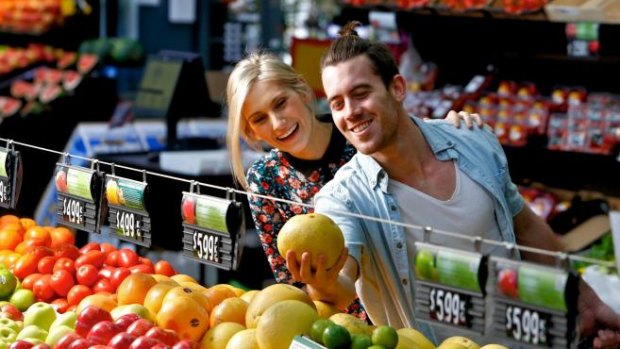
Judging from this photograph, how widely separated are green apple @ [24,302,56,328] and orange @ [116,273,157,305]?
0.20 metres

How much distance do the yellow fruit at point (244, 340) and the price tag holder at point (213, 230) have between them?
159mm

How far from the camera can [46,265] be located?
361 centimetres

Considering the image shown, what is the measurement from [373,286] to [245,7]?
9.61 meters

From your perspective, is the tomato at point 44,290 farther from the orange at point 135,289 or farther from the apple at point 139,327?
the apple at point 139,327

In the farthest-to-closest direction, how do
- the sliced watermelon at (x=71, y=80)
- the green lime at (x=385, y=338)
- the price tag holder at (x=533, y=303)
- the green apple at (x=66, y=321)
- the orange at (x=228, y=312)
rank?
the sliced watermelon at (x=71, y=80) < the green apple at (x=66, y=321) < the orange at (x=228, y=312) < the green lime at (x=385, y=338) < the price tag holder at (x=533, y=303)

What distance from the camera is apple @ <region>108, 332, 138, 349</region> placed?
8.67 feet

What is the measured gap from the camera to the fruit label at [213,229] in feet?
9.00

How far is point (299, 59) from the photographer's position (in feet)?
25.2

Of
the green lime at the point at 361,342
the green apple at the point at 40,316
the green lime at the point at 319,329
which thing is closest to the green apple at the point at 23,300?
the green apple at the point at 40,316

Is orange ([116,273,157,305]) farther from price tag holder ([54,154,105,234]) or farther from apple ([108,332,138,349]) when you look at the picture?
apple ([108,332,138,349])

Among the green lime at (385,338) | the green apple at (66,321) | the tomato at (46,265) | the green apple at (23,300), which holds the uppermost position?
the green lime at (385,338)

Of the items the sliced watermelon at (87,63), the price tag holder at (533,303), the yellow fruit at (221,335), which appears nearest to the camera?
the price tag holder at (533,303)

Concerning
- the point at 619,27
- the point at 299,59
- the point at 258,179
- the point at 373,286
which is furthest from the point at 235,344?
the point at 299,59

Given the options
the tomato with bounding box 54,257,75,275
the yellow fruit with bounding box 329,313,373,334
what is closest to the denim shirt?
the yellow fruit with bounding box 329,313,373,334
